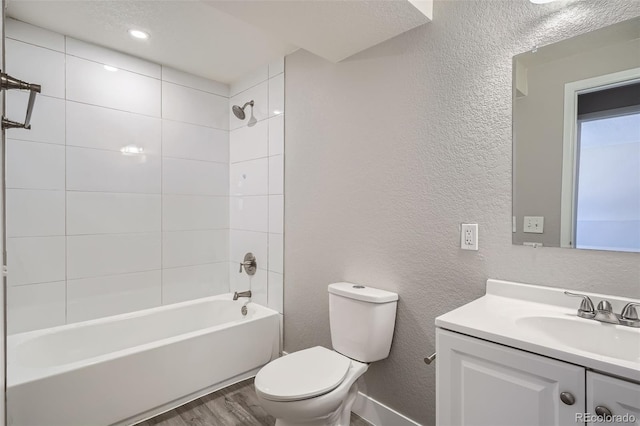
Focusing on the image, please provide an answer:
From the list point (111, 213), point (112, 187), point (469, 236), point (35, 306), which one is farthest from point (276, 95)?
point (35, 306)

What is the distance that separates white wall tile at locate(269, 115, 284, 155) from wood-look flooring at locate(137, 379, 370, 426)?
177cm

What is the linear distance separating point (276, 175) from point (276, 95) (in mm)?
637

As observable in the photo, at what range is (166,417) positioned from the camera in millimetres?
1986

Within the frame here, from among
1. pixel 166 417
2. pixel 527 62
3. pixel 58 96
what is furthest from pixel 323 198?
pixel 58 96

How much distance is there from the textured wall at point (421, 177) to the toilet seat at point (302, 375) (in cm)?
39

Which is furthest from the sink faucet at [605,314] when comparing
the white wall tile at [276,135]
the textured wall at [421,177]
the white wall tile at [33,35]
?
the white wall tile at [33,35]

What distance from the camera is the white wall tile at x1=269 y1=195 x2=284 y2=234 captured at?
8.36 feet

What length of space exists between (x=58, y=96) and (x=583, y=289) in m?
3.10

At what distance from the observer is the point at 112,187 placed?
2.43 m

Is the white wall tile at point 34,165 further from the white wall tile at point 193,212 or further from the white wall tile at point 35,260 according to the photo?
the white wall tile at point 193,212

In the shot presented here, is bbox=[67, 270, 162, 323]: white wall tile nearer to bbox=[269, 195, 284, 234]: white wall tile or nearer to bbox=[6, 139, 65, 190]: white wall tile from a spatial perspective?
bbox=[6, 139, 65, 190]: white wall tile

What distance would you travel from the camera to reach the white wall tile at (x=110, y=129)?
89.1 inches

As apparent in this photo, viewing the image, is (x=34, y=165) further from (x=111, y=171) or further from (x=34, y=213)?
(x=111, y=171)

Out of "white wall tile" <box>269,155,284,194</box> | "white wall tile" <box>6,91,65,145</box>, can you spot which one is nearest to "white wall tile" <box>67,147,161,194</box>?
"white wall tile" <box>6,91,65,145</box>
